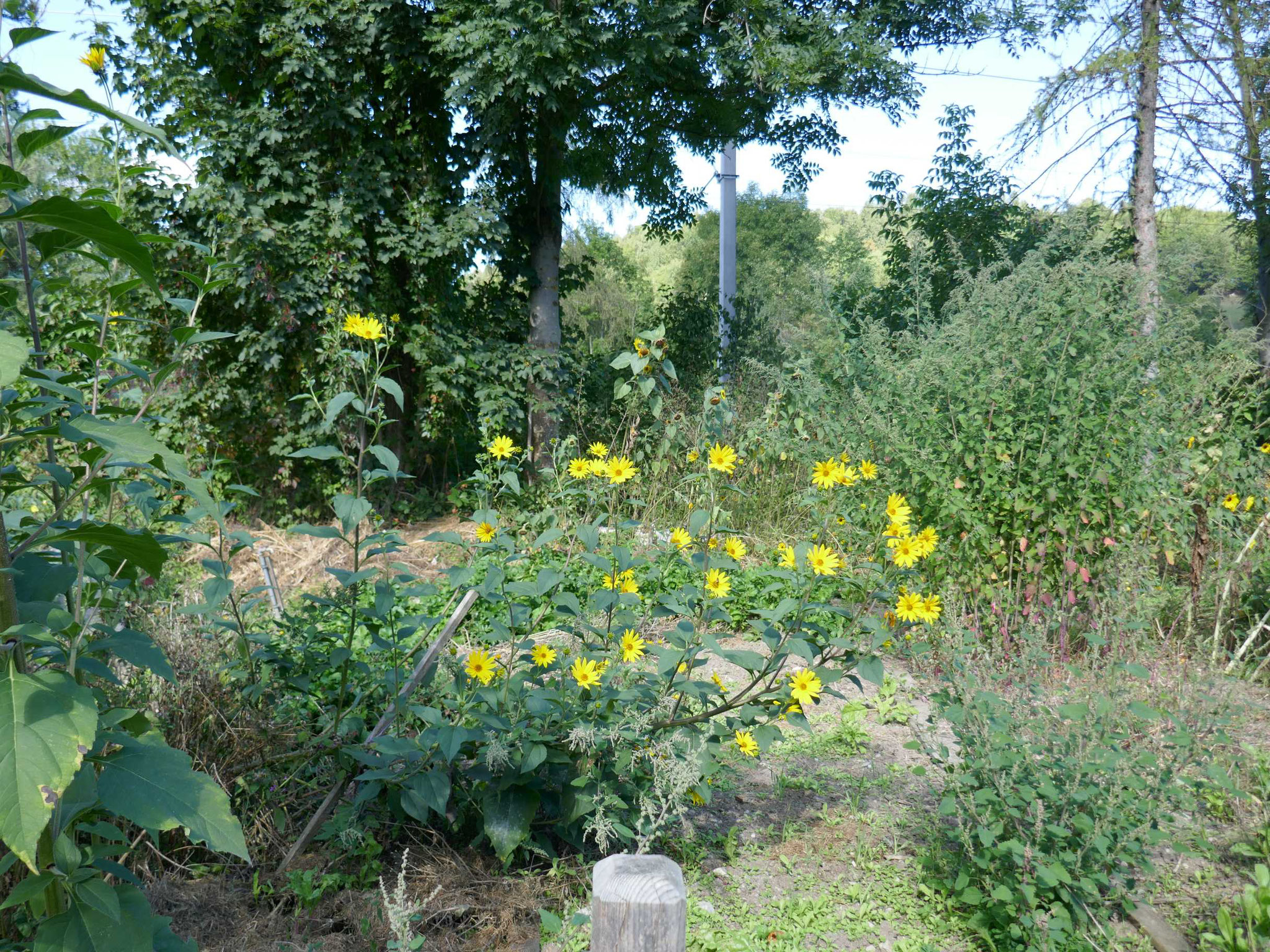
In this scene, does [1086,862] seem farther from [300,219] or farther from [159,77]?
[159,77]

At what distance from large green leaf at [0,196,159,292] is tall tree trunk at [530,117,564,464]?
586cm

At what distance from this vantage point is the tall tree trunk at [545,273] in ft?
23.2

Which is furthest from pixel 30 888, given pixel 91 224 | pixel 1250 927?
pixel 1250 927

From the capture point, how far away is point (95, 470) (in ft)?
4.30

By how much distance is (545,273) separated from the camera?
24.1 ft

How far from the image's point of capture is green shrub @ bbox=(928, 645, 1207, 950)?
79.7 inches

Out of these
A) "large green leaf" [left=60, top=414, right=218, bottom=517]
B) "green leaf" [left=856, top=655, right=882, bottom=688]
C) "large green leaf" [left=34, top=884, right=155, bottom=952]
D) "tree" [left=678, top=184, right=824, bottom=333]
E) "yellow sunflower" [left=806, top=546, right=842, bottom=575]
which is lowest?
"large green leaf" [left=34, top=884, right=155, bottom=952]

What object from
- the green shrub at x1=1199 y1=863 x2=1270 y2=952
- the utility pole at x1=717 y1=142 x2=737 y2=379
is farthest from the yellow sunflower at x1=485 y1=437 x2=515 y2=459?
the utility pole at x1=717 y1=142 x2=737 y2=379

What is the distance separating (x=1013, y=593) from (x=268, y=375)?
17.8 ft

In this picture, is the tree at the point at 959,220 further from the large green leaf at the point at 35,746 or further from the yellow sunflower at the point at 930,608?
the large green leaf at the point at 35,746

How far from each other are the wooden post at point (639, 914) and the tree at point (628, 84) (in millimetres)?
5720

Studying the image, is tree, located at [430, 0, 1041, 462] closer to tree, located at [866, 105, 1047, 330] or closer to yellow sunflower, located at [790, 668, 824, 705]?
tree, located at [866, 105, 1047, 330]

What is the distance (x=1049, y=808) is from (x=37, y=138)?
2.45m

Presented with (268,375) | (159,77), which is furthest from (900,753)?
(159,77)
